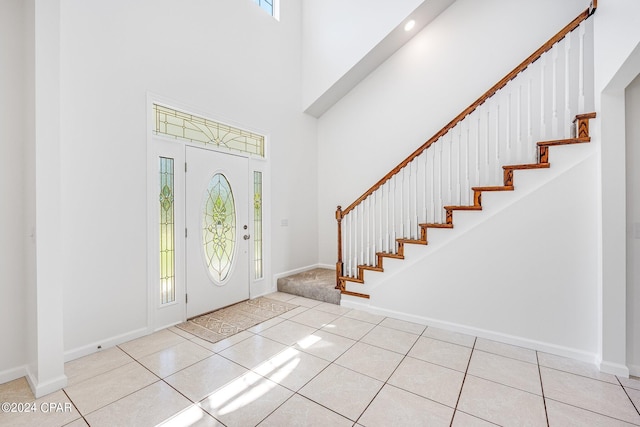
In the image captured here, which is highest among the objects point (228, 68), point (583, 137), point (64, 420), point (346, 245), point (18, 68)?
point (228, 68)

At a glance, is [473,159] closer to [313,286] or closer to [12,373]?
[313,286]

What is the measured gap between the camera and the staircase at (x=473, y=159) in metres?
3.23

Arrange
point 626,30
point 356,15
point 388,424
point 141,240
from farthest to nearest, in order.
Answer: point 356,15 → point 141,240 → point 626,30 → point 388,424

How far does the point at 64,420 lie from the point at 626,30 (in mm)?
4675

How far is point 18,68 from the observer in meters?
2.33

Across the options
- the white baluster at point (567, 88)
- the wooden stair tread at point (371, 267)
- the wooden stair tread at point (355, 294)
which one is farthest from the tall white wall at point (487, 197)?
the white baluster at point (567, 88)

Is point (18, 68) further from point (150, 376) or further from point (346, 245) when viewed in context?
point (346, 245)

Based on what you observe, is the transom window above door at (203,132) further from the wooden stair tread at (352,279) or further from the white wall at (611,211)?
the white wall at (611,211)

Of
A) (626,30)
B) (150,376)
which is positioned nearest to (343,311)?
(150,376)

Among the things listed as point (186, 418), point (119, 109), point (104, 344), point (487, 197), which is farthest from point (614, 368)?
point (119, 109)

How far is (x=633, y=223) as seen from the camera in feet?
7.55

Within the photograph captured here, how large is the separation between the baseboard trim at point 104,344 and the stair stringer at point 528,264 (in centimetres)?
316

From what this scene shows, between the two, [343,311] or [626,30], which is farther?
[343,311]

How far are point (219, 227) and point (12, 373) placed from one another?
2235mm
